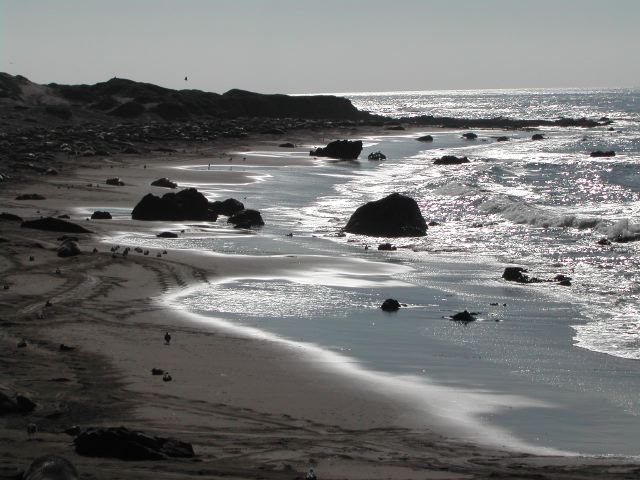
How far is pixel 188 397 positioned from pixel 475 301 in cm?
790

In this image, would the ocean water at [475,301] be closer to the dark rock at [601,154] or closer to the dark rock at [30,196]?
the dark rock at [30,196]

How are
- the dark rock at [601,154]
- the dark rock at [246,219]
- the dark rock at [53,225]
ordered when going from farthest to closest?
the dark rock at [601,154]
the dark rock at [246,219]
the dark rock at [53,225]

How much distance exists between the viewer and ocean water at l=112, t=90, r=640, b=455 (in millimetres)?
10094

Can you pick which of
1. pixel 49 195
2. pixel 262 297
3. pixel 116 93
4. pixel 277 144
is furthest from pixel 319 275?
pixel 116 93

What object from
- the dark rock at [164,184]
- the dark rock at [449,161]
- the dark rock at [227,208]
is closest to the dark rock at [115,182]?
the dark rock at [164,184]

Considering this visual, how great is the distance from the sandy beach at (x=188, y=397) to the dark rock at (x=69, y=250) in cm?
30

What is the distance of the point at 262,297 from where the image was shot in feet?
53.2

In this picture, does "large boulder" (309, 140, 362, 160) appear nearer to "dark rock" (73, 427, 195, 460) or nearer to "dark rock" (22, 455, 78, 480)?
"dark rock" (73, 427, 195, 460)

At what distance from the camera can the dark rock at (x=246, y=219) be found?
25617 mm

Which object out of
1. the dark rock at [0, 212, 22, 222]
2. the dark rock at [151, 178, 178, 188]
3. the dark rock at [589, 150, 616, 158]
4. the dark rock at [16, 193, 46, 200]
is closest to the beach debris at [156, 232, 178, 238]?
the dark rock at [0, 212, 22, 222]

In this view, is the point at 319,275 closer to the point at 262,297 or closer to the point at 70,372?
the point at 262,297

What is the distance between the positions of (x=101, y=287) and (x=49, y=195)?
47.3 feet

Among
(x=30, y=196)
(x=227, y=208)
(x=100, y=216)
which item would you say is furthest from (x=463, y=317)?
(x=30, y=196)

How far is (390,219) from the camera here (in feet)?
83.0
